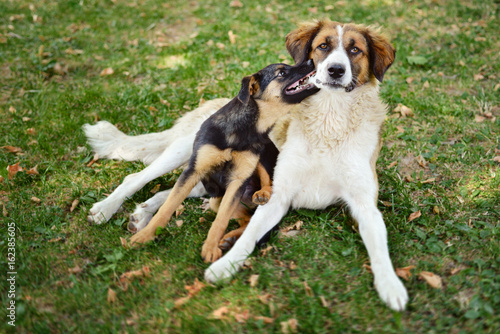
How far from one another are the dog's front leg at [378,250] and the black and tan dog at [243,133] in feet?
2.65

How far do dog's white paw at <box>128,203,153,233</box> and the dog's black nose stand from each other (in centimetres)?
202

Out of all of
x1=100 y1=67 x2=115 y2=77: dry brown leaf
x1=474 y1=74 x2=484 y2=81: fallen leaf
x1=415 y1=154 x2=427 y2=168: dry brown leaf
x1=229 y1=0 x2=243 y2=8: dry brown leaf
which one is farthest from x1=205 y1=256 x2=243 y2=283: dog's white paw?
x1=229 y1=0 x2=243 y2=8: dry brown leaf

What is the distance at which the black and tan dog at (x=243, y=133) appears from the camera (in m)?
3.50

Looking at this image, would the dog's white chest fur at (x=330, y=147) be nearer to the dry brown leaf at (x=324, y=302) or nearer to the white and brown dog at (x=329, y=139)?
the white and brown dog at (x=329, y=139)

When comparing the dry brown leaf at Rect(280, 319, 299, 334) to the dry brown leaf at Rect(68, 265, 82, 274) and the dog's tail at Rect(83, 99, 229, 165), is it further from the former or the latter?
the dog's tail at Rect(83, 99, 229, 165)

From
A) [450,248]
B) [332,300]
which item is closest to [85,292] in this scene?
[332,300]

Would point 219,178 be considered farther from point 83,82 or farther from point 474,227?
point 83,82

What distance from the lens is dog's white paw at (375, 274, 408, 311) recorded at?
2.62 metres

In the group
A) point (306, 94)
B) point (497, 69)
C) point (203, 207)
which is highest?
point (306, 94)

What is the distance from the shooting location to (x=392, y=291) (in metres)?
2.66

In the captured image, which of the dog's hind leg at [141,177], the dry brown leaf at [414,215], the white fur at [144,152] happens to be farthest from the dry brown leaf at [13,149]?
the dry brown leaf at [414,215]

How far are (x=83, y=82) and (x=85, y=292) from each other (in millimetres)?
4116

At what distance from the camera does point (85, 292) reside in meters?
2.80

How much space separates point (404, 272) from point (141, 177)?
8.04 feet
